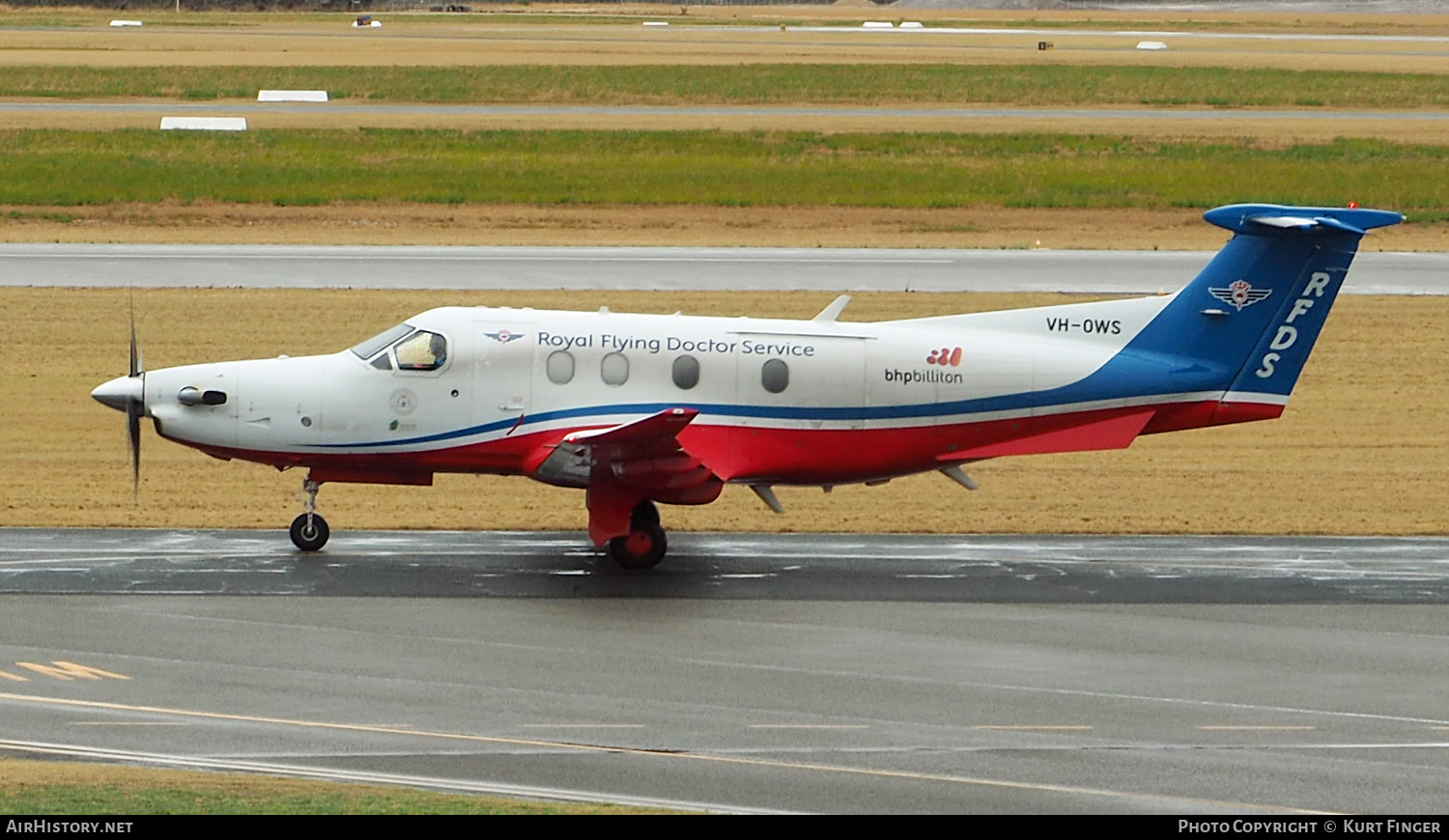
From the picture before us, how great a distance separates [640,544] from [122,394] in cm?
555

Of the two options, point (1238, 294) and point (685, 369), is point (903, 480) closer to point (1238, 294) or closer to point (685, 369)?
point (685, 369)

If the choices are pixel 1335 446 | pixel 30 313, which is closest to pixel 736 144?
pixel 30 313

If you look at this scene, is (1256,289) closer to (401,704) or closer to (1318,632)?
(1318,632)

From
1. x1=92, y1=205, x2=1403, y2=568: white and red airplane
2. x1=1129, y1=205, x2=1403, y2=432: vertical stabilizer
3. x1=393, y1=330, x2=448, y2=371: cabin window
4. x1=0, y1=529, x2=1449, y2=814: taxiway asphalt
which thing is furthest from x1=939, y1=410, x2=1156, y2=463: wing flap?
x1=393, y1=330, x2=448, y2=371: cabin window

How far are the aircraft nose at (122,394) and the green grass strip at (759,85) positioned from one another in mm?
60906

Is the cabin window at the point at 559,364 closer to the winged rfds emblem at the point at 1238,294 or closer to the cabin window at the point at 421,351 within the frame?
the cabin window at the point at 421,351

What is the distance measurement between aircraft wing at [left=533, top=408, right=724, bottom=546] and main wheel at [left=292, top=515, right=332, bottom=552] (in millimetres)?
2520

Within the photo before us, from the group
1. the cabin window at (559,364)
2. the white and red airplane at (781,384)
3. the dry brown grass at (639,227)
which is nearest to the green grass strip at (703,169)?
the dry brown grass at (639,227)

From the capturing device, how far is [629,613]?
17844 millimetres

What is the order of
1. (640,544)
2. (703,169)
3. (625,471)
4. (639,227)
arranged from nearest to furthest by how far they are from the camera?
1. (625,471)
2. (640,544)
3. (639,227)
4. (703,169)

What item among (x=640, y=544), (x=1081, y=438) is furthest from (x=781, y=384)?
(x=1081, y=438)

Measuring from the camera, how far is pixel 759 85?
86375mm

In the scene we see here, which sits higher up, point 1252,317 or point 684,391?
point 1252,317

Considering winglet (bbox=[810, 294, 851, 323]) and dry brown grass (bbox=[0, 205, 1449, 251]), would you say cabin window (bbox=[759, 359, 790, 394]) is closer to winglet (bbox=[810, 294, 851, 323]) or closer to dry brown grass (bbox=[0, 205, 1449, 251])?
winglet (bbox=[810, 294, 851, 323])
